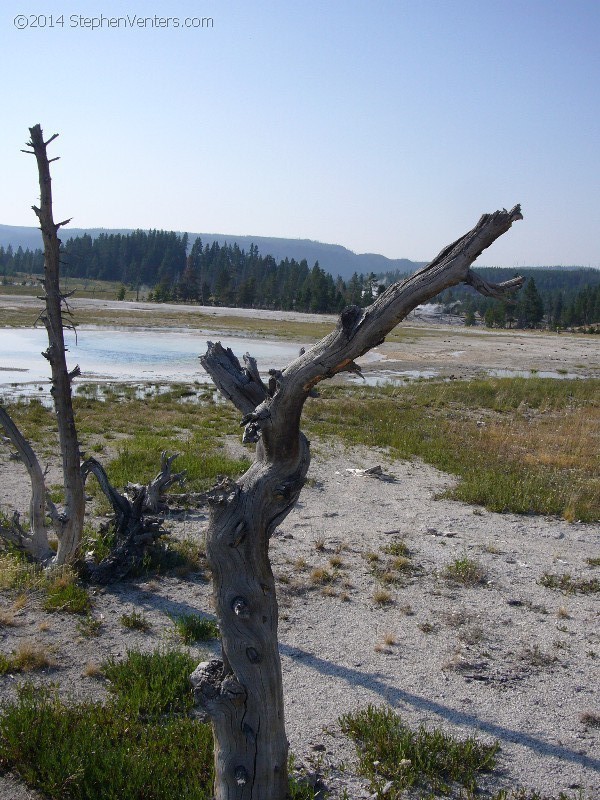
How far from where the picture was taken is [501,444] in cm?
1848

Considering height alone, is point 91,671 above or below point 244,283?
below

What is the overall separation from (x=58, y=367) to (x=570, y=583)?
686 cm

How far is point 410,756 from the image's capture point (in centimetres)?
534

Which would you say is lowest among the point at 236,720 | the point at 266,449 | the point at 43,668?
the point at 43,668

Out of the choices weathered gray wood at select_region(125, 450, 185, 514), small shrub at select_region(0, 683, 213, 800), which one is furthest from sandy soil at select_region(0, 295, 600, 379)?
small shrub at select_region(0, 683, 213, 800)

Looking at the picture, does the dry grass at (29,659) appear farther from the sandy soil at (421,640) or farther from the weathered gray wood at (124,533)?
the weathered gray wood at (124,533)

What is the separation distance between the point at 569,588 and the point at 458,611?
184 centimetres

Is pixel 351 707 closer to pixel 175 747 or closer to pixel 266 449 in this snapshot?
pixel 175 747

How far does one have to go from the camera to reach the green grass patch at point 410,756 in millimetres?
5086

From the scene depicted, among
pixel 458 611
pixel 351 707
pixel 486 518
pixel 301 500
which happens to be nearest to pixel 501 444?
pixel 486 518

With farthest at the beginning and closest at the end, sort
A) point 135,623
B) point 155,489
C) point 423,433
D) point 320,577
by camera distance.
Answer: point 423,433 < point 155,489 < point 320,577 < point 135,623

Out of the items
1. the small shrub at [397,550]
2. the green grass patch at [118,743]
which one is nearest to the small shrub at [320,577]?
the small shrub at [397,550]

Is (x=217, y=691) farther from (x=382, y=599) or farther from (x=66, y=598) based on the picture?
(x=382, y=599)

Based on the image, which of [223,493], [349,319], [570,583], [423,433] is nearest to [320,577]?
[570,583]
